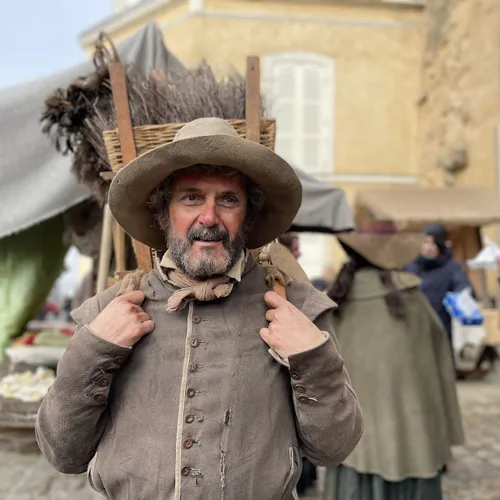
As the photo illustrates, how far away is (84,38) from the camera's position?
14.0 m

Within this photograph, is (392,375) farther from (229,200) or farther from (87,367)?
(87,367)

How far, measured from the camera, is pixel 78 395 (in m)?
1.38

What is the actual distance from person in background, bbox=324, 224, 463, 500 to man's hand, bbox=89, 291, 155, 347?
2104 millimetres

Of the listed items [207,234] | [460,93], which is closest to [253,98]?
[207,234]

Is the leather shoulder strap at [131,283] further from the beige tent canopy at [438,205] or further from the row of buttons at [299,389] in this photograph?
the beige tent canopy at [438,205]

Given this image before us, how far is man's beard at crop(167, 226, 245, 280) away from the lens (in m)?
1.46

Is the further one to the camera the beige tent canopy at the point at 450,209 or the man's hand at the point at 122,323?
the beige tent canopy at the point at 450,209

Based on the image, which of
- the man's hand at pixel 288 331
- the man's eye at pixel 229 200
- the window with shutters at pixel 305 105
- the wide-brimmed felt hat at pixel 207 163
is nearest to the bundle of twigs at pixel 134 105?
the wide-brimmed felt hat at pixel 207 163

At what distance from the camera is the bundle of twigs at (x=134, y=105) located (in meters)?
2.16

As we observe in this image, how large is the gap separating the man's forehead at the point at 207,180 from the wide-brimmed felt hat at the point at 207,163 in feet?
0.10

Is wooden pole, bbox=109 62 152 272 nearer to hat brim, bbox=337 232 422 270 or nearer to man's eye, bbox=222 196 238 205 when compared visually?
man's eye, bbox=222 196 238 205

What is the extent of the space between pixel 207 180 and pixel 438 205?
21.0 feet

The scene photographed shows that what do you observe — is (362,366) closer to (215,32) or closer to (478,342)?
(478,342)

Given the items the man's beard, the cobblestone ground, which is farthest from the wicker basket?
the cobblestone ground
